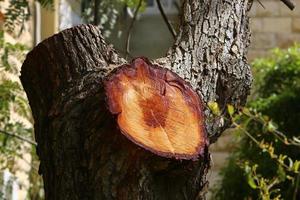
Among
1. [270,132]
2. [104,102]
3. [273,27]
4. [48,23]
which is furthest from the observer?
[273,27]

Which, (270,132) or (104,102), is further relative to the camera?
(270,132)

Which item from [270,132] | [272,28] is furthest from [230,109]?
[272,28]

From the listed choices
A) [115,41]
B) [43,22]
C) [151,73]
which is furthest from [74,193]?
[115,41]

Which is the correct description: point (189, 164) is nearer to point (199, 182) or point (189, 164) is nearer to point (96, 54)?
point (199, 182)

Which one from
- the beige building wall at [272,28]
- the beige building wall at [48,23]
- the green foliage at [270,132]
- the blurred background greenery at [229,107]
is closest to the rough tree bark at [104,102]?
the blurred background greenery at [229,107]

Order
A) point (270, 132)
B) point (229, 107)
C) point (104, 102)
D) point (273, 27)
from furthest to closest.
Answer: point (273, 27), point (270, 132), point (229, 107), point (104, 102)

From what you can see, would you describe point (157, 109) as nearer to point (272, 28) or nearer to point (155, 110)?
point (155, 110)

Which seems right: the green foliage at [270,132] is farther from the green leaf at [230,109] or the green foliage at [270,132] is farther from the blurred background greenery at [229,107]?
the green leaf at [230,109]
